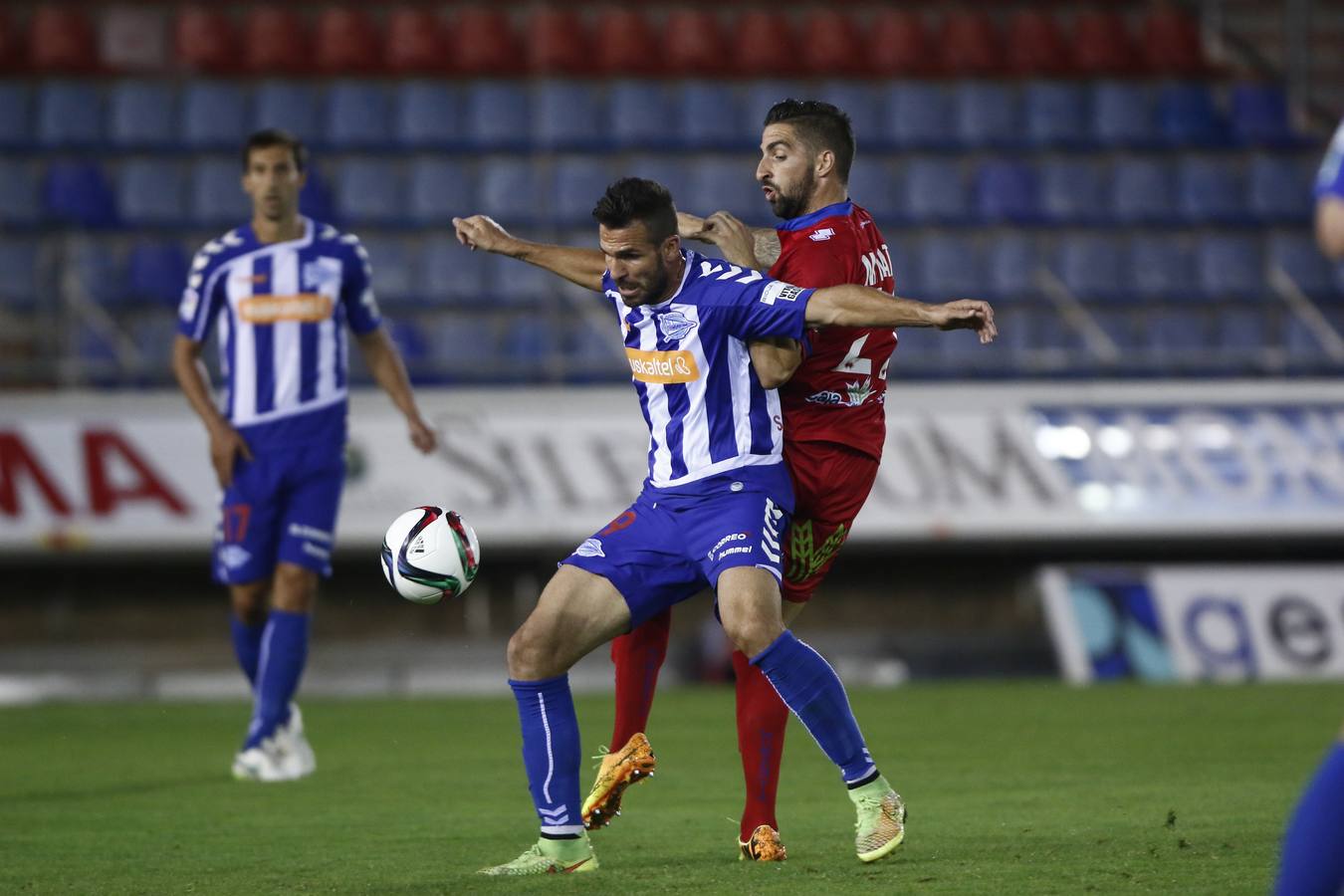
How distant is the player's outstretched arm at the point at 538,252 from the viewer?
17.2 feet

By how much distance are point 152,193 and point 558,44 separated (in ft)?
12.4

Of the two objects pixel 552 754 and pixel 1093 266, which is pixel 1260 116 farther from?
pixel 552 754

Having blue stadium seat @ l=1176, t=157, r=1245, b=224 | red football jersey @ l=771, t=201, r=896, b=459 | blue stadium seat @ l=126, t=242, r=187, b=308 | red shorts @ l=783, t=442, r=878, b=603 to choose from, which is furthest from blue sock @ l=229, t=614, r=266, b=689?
blue stadium seat @ l=1176, t=157, r=1245, b=224

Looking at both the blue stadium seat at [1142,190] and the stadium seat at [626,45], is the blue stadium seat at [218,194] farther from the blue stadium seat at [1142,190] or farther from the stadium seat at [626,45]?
the blue stadium seat at [1142,190]

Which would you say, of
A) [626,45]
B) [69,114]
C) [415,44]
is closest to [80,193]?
[69,114]

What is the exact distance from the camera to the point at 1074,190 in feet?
53.1

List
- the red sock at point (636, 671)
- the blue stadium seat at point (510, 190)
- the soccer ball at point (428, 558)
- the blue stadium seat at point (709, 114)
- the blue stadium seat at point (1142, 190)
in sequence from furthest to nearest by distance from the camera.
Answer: the blue stadium seat at point (709, 114)
the blue stadium seat at point (1142, 190)
the blue stadium seat at point (510, 190)
the red sock at point (636, 671)
the soccer ball at point (428, 558)

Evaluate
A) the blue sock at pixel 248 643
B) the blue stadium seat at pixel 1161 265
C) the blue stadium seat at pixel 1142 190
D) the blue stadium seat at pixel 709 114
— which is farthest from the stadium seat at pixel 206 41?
the blue sock at pixel 248 643

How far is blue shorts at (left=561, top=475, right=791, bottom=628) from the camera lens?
188 inches

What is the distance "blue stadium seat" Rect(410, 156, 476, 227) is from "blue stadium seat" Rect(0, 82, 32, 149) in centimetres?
325

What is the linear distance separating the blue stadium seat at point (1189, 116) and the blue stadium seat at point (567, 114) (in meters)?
4.98

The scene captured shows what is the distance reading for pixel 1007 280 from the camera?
15492mm

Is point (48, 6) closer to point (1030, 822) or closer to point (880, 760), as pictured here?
point (880, 760)

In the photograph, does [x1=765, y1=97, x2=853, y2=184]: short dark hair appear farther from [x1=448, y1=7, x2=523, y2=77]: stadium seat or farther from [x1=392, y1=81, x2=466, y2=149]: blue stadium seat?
[x1=448, y1=7, x2=523, y2=77]: stadium seat
